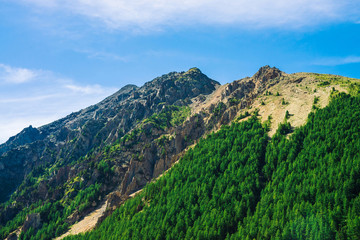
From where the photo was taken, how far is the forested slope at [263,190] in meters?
91.1

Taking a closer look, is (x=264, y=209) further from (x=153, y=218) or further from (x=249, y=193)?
(x=153, y=218)

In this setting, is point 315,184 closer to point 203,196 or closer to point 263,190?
point 263,190

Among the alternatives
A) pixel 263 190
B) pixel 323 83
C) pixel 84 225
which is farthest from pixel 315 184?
pixel 84 225

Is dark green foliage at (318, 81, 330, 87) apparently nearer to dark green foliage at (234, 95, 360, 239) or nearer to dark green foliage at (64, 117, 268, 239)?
dark green foliage at (234, 95, 360, 239)

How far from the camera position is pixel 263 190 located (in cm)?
12394

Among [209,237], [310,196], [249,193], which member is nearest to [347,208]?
[310,196]

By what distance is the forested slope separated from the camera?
9106cm

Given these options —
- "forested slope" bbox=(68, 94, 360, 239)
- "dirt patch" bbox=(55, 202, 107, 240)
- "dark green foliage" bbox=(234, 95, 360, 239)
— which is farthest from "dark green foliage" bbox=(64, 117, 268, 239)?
"dirt patch" bbox=(55, 202, 107, 240)

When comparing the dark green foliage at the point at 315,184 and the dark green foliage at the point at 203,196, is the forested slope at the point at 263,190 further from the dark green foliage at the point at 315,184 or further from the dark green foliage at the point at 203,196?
the dark green foliage at the point at 203,196

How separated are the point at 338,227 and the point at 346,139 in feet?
174

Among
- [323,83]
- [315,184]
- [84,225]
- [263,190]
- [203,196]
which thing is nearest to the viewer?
[315,184]

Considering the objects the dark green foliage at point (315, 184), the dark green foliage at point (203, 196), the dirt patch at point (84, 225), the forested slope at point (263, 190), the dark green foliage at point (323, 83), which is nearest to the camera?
the dark green foliage at point (315, 184)

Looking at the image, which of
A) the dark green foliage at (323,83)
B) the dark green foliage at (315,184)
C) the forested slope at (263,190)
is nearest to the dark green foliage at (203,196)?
the forested slope at (263,190)

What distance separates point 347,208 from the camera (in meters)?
88.0
